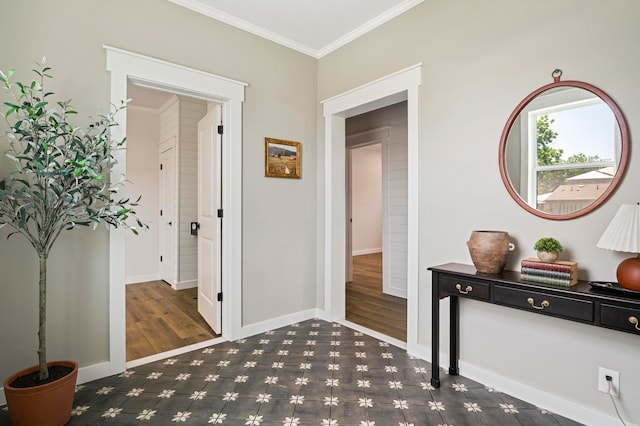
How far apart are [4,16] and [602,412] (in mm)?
4138

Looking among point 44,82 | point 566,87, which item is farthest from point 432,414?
point 44,82

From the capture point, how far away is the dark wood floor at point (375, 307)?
337 centimetres

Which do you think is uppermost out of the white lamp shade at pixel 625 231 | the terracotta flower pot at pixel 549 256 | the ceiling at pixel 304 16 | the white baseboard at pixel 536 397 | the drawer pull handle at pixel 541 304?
the ceiling at pixel 304 16

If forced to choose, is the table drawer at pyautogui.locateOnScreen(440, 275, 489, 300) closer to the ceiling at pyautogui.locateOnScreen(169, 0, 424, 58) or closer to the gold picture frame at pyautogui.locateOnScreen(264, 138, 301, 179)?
the gold picture frame at pyautogui.locateOnScreen(264, 138, 301, 179)

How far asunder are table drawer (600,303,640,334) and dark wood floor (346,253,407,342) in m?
1.68

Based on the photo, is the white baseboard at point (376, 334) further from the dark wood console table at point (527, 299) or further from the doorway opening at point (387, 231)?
the dark wood console table at point (527, 299)

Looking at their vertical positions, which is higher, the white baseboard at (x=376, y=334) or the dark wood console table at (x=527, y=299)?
the dark wood console table at (x=527, y=299)

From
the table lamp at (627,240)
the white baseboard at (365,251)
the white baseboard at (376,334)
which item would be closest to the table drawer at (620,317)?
the table lamp at (627,240)

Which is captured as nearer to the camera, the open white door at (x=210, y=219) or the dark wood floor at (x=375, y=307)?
the open white door at (x=210, y=219)

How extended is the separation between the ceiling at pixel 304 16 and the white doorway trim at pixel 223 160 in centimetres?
56

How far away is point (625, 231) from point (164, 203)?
553cm

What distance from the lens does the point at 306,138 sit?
3582 mm

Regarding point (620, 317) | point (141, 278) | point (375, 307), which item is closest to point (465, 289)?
point (620, 317)

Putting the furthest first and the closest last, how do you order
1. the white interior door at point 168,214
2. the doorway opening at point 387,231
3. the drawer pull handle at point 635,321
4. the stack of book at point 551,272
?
the white interior door at point 168,214, the doorway opening at point 387,231, the stack of book at point 551,272, the drawer pull handle at point 635,321
